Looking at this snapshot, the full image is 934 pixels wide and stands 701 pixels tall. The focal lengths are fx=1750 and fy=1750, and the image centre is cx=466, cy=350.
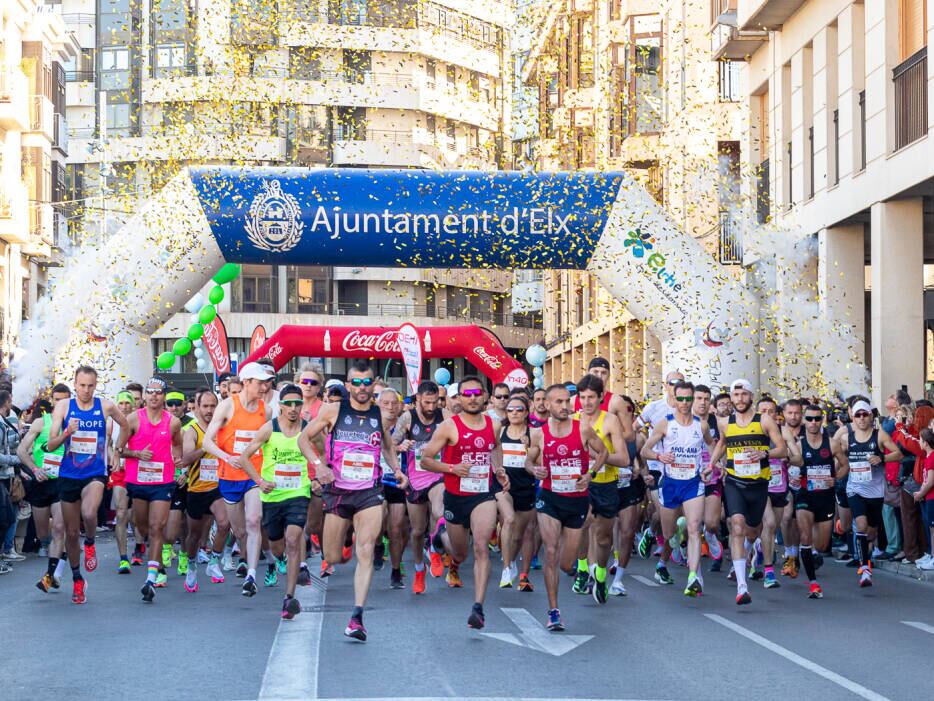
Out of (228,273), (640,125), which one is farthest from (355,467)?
(640,125)

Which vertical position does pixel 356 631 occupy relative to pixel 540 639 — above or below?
above

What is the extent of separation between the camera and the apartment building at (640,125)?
34.7 m

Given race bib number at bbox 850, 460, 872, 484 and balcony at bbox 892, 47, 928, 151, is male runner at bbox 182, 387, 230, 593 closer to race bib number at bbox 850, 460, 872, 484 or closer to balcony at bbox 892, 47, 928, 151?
race bib number at bbox 850, 460, 872, 484

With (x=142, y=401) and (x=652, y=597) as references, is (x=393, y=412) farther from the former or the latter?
(x=142, y=401)

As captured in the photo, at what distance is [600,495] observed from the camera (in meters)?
14.2

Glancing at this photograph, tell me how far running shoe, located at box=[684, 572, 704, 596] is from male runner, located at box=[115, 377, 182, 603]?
430cm

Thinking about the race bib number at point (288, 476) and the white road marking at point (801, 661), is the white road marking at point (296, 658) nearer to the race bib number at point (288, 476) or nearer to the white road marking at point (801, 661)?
the race bib number at point (288, 476)

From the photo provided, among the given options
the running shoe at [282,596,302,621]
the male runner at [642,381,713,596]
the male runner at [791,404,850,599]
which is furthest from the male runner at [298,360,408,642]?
the male runner at [791,404,850,599]

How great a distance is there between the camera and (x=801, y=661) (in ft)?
33.9

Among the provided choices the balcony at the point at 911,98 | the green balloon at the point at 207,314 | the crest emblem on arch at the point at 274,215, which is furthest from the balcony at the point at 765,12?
the green balloon at the point at 207,314

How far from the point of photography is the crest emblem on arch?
20.5 metres

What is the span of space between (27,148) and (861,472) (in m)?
38.9

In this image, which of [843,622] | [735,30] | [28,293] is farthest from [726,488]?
[28,293]

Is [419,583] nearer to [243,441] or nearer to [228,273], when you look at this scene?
[243,441]
